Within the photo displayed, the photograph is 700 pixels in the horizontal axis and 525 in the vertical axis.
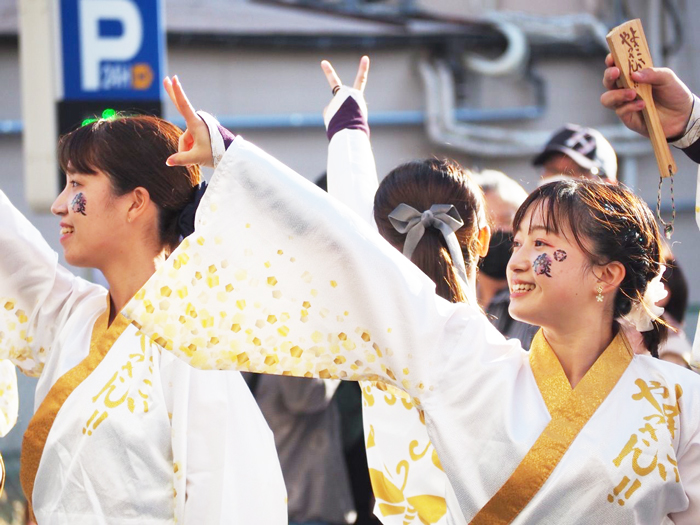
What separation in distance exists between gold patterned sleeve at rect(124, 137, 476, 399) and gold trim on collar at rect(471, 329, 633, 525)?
23 cm

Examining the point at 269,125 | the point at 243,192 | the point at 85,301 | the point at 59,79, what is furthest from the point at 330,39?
the point at 243,192

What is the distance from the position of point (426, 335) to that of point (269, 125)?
4383 millimetres

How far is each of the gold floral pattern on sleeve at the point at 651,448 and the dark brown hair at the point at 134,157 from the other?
1040 mm

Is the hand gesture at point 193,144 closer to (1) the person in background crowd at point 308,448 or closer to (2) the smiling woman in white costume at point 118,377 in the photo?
(2) the smiling woman in white costume at point 118,377

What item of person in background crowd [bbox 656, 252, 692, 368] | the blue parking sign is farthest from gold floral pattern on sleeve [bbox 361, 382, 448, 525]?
the blue parking sign

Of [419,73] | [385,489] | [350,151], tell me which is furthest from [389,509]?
[419,73]

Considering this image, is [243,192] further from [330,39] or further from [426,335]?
[330,39]

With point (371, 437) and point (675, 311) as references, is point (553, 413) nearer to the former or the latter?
point (371, 437)

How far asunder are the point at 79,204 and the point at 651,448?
4.07ft

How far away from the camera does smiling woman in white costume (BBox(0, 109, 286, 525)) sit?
75.0 inches

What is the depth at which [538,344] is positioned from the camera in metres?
1.87

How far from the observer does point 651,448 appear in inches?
68.1

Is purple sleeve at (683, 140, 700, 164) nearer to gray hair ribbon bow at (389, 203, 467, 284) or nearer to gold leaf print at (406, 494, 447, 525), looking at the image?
gray hair ribbon bow at (389, 203, 467, 284)

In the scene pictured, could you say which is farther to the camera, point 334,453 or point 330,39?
point 330,39
